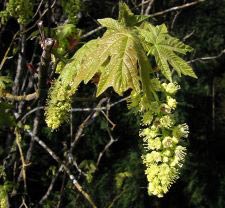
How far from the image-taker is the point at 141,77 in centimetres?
145

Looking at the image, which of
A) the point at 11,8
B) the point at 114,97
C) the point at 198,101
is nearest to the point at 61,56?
the point at 11,8

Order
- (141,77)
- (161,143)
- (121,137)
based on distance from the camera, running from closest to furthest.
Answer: (141,77) → (161,143) → (121,137)

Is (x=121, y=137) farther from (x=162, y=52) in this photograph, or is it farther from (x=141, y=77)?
(x=141, y=77)

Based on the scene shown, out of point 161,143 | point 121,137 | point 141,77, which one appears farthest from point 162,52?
point 121,137

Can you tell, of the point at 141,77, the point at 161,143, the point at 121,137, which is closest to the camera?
the point at 141,77

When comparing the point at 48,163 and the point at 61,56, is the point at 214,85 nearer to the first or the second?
the point at 48,163

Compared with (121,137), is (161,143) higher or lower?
higher

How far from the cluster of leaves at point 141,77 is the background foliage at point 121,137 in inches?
58.6

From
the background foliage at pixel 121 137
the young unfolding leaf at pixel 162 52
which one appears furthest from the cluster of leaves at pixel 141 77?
the background foliage at pixel 121 137

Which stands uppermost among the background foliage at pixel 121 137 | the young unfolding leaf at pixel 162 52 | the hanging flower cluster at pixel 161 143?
the young unfolding leaf at pixel 162 52

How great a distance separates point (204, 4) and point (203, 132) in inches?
43.2

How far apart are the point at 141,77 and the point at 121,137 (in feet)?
7.62

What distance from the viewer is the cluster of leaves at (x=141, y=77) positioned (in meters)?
1.46

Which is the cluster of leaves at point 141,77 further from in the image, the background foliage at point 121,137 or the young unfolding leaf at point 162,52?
the background foliage at point 121,137
